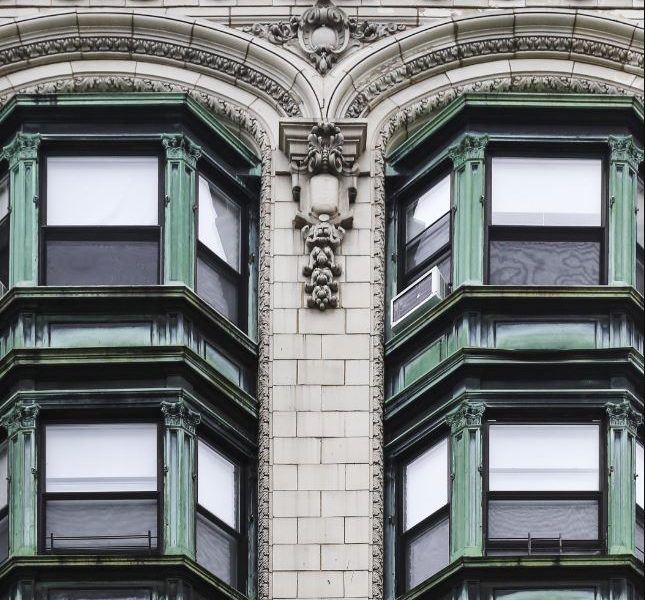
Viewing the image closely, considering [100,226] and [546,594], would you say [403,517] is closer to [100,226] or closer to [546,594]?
[546,594]

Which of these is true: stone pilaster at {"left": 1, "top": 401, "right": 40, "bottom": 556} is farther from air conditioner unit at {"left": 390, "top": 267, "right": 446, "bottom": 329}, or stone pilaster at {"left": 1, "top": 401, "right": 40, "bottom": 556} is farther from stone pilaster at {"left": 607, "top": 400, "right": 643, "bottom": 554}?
stone pilaster at {"left": 607, "top": 400, "right": 643, "bottom": 554}

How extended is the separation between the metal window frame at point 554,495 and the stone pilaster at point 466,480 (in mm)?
92

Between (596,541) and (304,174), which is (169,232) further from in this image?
(596,541)

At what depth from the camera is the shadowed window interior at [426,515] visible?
125ft

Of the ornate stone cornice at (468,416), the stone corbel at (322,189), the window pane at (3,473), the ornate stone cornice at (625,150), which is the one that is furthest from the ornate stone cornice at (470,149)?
the window pane at (3,473)

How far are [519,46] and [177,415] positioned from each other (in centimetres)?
730

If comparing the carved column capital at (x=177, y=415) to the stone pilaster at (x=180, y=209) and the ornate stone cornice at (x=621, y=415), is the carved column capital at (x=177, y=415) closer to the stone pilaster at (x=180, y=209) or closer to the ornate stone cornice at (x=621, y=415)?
the stone pilaster at (x=180, y=209)

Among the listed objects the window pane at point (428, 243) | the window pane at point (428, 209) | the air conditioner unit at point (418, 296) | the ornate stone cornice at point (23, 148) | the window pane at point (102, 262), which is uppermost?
the ornate stone cornice at point (23, 148)

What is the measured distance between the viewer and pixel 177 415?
3822cm

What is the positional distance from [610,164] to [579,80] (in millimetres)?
2082

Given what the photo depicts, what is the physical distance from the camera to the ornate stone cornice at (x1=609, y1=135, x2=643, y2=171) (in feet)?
132

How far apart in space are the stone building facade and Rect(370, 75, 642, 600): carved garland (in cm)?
4

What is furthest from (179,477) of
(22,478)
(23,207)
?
(23,207)

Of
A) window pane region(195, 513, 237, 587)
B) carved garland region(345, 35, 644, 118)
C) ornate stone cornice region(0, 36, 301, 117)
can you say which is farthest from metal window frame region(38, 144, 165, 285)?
carved garland region(345, 35, 644, 118)
